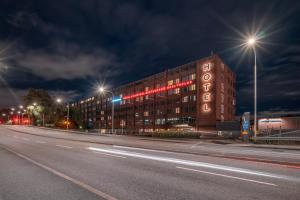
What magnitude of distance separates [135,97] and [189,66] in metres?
29.4

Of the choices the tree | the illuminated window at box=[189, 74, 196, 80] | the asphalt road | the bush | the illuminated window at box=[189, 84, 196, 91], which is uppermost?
the illuminated window at box=[189, 74, 196, 80]

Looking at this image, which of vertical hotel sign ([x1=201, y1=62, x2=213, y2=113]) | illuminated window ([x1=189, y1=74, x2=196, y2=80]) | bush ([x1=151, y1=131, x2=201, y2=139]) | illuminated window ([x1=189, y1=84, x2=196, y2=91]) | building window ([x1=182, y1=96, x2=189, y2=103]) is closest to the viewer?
bush ([x1=151, y1=131, x2=201, y2=139])

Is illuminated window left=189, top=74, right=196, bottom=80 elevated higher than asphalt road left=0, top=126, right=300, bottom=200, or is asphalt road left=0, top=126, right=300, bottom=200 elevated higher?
illuminated window left=189, top=74, right=196, bottom=80

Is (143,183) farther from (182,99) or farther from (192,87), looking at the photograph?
(182,99)

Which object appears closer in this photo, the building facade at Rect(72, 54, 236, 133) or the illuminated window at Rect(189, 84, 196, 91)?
the building facade at Rect(72, 54, 236, 133)

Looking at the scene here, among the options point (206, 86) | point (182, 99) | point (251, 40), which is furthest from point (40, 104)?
point (251, 40)

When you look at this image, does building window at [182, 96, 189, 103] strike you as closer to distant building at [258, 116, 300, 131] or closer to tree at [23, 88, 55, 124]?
distant building at [258, 116, 300, 131]

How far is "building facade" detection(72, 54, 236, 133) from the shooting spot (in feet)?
198

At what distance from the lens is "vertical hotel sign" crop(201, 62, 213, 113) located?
2365 inches

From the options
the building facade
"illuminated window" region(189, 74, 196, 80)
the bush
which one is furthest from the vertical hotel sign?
the bush

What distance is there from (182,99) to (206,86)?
10.2 metres

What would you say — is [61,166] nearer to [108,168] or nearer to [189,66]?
[108,168]

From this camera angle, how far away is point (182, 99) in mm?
69062

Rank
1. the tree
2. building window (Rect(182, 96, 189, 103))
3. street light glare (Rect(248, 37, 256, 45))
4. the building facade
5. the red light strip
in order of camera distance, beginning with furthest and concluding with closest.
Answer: the tree
the red light strip
building window (Rect(182, 96, 189, 103))
the building facade
street light glare (Rect(248, 37, 256, 45))
